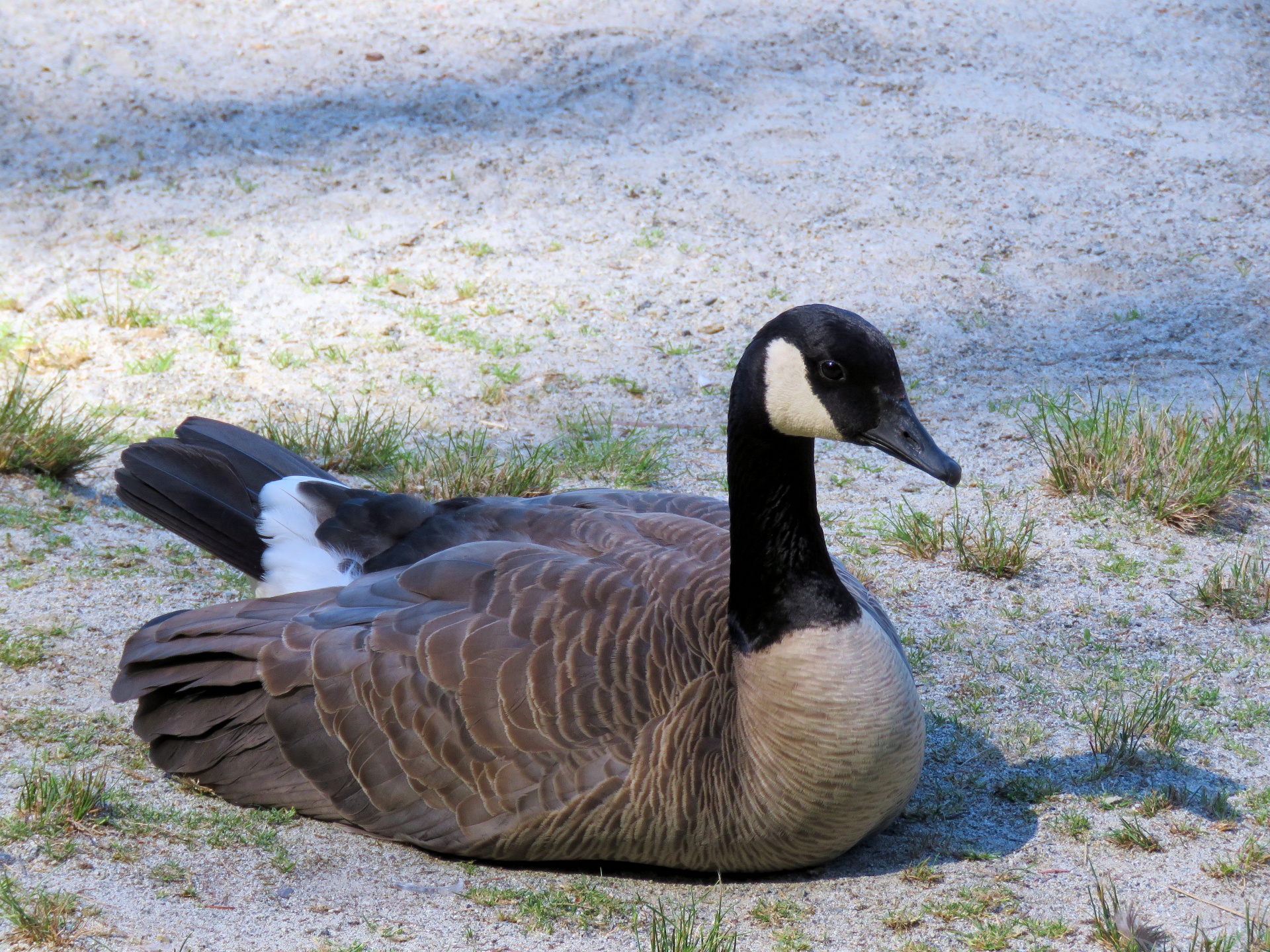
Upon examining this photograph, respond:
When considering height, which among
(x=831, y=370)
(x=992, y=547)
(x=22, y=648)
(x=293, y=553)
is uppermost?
(x=831, y=370)

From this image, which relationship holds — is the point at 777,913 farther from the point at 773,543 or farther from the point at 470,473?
the point at 470,473

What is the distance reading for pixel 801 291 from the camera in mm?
6891

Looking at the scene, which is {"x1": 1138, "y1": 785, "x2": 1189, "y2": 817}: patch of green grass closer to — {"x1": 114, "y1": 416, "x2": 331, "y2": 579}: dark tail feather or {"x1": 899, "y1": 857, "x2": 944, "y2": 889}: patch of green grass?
{"x1": 899, "y1": 857, "x2": 944, "y2": 889}: patch of green grass

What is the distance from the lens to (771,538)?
3.20 metres

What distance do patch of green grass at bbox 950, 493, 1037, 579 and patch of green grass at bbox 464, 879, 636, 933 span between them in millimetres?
2127

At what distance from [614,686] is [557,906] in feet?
1.85

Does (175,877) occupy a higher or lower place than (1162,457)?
lower

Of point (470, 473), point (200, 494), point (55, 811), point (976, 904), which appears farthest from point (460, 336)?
point (976, 904)

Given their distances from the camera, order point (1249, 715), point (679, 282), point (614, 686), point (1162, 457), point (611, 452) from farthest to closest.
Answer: point (679, 282), point (611, 452), point (1162, 457), point (1249, 715), point (614, 686)

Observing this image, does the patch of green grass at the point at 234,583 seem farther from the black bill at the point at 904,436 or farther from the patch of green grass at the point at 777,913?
the black bill at the point at 904,436

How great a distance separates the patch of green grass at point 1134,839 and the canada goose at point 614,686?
58 centimetres

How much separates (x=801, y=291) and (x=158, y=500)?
398cm

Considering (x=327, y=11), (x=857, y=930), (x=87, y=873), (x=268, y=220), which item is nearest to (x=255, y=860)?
(x=87, y=873)

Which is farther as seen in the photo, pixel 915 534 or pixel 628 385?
pixel 628 385
